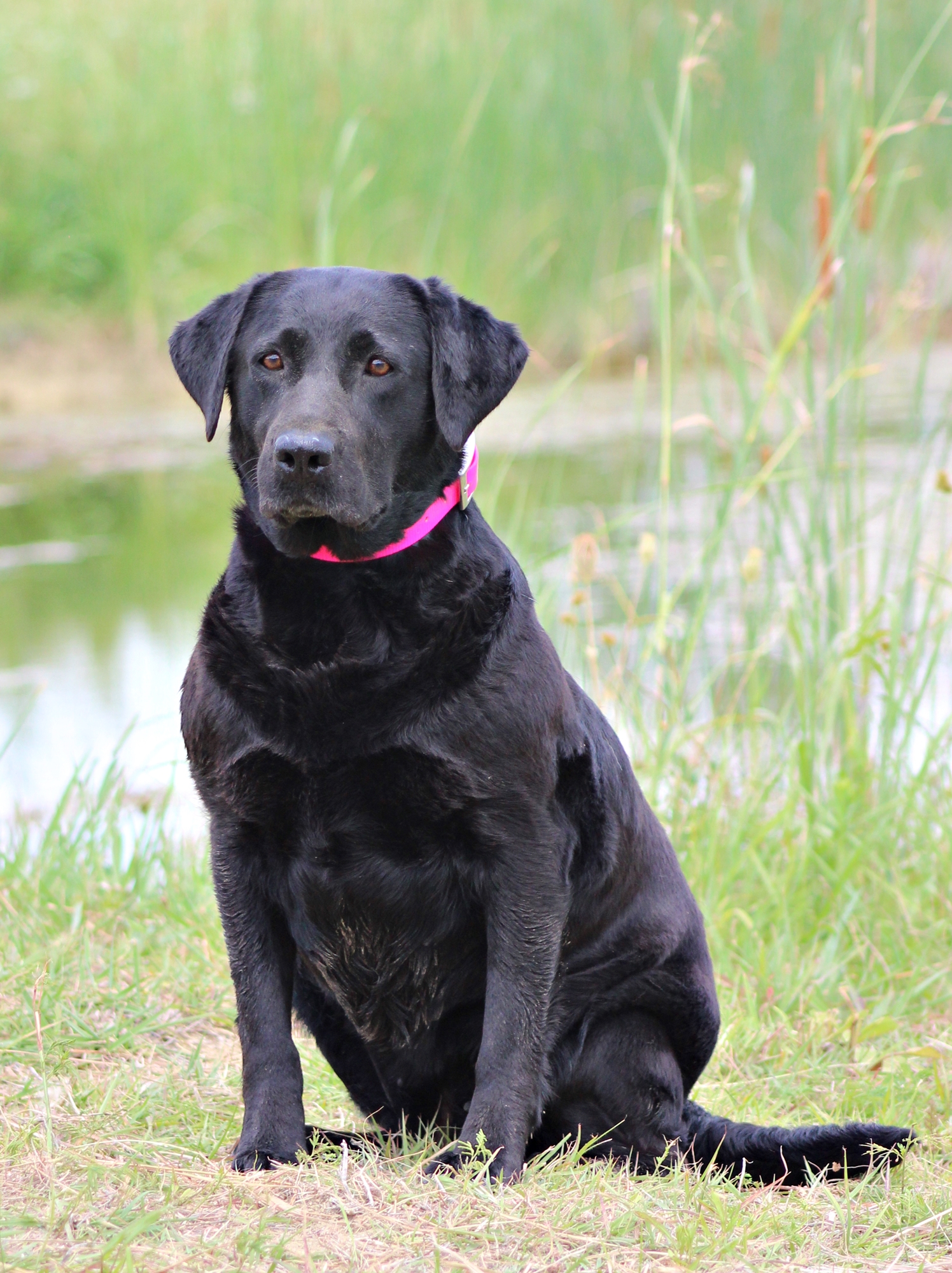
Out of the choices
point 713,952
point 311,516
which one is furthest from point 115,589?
point 311,516

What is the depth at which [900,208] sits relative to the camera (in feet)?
29.1

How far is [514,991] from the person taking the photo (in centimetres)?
237

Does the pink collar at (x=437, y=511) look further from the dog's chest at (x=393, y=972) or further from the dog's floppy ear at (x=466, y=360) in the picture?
the dog's chest at (x=393, y=972)

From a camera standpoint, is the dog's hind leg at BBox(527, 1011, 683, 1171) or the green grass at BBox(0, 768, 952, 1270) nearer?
the green grass at BBox(0, 768, 952, 1270)

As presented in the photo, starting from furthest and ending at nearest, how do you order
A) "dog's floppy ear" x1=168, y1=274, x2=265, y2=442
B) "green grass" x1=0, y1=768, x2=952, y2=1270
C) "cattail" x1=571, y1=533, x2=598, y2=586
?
"cattail" x1=571, y1=533, x2=598, y2=586 → "dog's floppy ear" x1=168, y1=274, x2=265, y2=442 → "green grass" x1=0, y1=768, x2=952, y2=1270

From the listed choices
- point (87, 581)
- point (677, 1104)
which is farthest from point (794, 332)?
point (87, 581)

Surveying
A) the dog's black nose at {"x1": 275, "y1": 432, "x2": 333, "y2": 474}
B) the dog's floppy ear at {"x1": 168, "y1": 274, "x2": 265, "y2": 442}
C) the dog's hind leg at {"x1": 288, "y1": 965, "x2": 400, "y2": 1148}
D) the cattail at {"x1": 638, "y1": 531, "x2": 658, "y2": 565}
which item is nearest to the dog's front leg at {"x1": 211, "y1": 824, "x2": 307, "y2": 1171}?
the dog's hind leg at {"x1": 288, "y1": 965, "x2": 400, "y2": 1148}

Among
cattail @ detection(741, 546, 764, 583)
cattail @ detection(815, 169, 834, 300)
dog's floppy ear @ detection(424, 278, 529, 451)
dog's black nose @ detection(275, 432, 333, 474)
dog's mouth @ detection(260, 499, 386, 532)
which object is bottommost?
cattail @ detection(741, 546, 764, 583)

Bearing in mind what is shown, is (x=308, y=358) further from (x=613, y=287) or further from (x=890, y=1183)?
(x=613, y=287)

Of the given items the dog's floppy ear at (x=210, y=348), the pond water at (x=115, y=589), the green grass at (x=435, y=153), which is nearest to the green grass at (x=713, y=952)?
the pond water at (x=115, y=589)

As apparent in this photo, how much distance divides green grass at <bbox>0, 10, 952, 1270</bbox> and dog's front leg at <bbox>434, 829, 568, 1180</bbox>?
0.12 meters

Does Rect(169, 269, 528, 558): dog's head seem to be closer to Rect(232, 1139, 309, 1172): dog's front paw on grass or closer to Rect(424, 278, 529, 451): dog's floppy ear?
Rect(424, 278, 529, 451): dog's floppy ear

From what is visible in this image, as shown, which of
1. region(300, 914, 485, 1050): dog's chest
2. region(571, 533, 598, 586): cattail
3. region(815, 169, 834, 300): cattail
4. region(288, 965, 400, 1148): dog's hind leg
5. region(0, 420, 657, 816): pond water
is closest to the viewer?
region(300, 914, 485, 1050): dog's chest

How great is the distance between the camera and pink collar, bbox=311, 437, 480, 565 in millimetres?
2461
